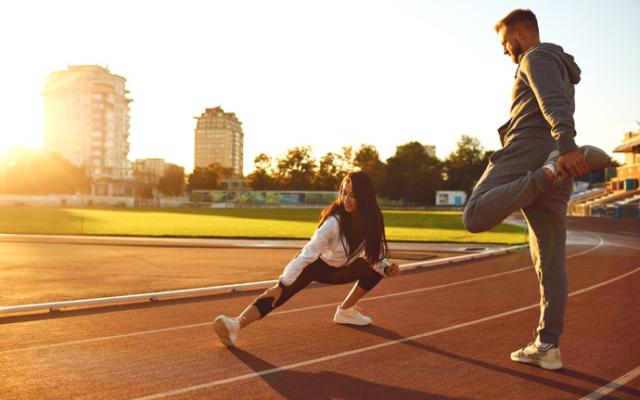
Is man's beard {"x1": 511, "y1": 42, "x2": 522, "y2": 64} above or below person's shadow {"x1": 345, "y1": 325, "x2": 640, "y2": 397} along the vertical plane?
above

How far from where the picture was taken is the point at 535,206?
427 cm

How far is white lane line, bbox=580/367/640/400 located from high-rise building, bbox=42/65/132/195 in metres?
163

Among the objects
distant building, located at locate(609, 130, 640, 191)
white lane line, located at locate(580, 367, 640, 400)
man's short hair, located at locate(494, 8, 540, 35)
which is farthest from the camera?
distant building, located at locate(609, 130, 640, 191)

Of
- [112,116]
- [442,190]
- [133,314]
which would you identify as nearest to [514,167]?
[133,314]

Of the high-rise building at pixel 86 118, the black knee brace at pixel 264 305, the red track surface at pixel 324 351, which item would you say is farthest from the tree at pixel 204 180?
the black knee brace at pixel 264 305

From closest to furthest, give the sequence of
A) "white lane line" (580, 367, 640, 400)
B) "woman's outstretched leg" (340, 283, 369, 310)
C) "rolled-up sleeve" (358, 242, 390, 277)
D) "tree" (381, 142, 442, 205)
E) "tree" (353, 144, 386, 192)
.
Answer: "white lane line" (580, 367, 640, 400) → "rolled-up sleeve" (358, 242, 390, 277) → "woman's outstretched leg" (340, 283, 369, 310) → "tree" (381, 142, 442, 205) → "tree" (353, 144, 386, 192)

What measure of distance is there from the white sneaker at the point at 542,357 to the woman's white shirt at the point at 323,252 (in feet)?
5.75

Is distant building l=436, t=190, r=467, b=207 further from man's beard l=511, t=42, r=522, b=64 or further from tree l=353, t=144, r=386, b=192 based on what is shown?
man's beard l=511, t=42, r=522, b=64

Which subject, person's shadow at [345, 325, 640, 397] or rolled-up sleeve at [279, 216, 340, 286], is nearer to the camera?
person's shadow at [345, 325, 640, 397]

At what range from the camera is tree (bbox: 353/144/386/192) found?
108094 mm

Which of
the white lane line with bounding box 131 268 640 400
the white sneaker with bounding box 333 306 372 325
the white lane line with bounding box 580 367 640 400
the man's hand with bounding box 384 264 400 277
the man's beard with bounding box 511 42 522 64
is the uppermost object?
the man's beard with bounding box 511 42 522 64

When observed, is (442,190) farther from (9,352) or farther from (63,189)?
(9,352)

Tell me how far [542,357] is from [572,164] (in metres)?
1.67

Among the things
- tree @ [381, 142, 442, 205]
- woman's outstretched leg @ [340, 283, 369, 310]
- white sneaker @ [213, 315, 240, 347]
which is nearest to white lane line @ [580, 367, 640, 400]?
woman's outstretched leg @ [340, 283, 369, 310]
